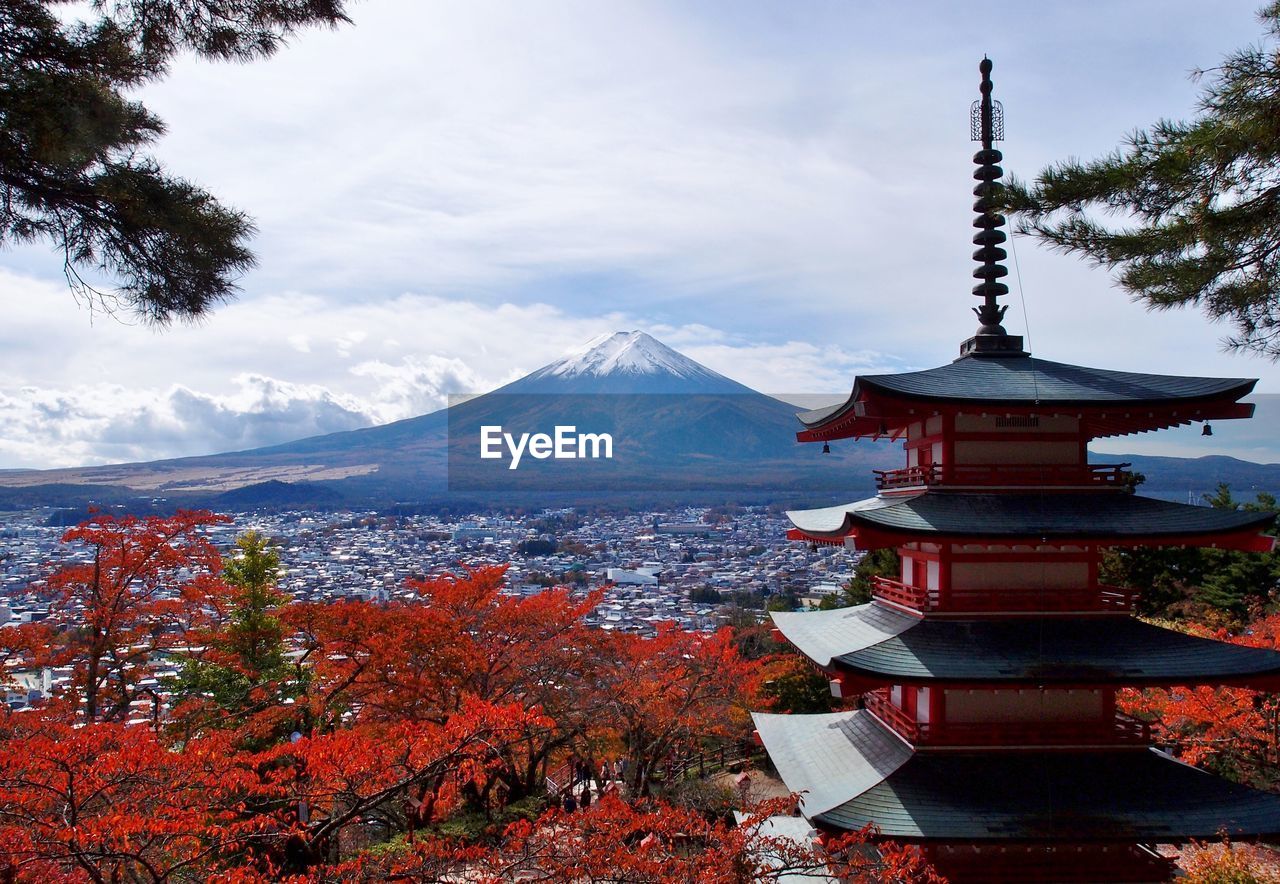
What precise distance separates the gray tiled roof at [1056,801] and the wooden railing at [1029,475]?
9.05 ft

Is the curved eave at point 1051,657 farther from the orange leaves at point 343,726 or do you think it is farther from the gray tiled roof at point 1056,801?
the orange leaves at point 343,726

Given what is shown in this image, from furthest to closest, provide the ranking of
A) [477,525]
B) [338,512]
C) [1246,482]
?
[477,525], [338,512], [1246,482]

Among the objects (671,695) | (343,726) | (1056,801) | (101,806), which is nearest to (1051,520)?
(1056,801)

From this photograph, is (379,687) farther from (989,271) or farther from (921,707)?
(989,271)

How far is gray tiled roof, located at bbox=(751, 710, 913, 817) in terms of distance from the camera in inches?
313

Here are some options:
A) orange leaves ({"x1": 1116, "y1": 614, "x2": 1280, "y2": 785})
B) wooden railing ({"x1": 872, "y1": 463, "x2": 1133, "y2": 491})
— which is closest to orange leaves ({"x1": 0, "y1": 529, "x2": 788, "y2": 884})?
wooden railing ({"x1": 872, "y1": 463, "x2": 1133, "y2": 491})

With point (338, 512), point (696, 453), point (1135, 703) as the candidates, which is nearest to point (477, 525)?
point (338, 512)

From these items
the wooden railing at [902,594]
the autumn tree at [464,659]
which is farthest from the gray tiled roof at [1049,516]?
the autumn tree at [464,659]

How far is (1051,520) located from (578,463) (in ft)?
265

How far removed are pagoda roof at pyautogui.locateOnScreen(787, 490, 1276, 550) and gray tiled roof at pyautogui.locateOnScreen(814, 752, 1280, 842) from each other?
7.41 ft

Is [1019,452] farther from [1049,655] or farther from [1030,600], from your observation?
[1049,655]

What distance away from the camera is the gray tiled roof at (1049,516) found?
7641 millimetres

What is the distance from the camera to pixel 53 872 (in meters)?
6.10

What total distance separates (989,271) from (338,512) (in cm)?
6552
